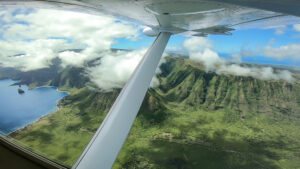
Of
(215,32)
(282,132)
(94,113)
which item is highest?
(215,32)

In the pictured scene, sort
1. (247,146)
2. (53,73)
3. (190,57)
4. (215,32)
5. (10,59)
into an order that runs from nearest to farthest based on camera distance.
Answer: (215,32) < (10,59) < (247,146) < (53,73) < (190,57)

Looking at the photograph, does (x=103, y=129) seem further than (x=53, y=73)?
No

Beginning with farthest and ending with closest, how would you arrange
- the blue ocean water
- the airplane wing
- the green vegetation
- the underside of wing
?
1. the green vegetation
2. the blue ocean water
3. the airplane wing
4. the underside of wing

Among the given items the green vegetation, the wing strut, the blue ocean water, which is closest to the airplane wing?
the wing strut

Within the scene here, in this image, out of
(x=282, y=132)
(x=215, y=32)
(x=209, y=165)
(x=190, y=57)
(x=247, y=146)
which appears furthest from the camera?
(x=190, y=57)

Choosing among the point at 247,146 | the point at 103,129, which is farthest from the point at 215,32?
the point at 247,146

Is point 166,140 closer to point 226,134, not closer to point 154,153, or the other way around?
point 154,153

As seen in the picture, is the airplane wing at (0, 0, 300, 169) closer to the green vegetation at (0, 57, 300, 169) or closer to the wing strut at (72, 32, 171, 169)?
the wing strut at (72, 32, 171, 169)
